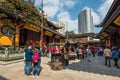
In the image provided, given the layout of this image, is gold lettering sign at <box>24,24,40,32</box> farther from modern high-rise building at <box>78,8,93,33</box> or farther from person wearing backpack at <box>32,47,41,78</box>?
modern high-rise building at <box>78,8,93,33</box>

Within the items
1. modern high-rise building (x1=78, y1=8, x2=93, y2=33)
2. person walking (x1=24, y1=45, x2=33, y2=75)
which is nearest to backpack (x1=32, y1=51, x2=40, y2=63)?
person walking (x1=24, y1=45, x2=33, y2=75)

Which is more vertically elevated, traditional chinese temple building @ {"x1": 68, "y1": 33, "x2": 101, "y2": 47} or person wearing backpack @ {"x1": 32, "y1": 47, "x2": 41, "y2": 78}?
traditional chinese temple building @ {"x1": 68, "y1": 33, "x2": 101, "y2": 47}

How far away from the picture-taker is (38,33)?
24500 mm

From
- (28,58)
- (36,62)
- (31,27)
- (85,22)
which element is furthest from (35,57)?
(85,22)

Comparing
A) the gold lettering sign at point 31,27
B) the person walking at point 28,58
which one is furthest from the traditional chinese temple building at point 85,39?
the person walking at point 28,58

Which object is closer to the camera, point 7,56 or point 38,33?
point 7,56

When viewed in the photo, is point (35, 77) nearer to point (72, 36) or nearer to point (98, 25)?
point (98, 25)

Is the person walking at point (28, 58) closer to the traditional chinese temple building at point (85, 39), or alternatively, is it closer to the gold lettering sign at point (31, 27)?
the gold lettering sign at point (31, 27)

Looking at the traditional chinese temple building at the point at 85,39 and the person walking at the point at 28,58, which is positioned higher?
the traditional chinese temple building at the point at 85,39

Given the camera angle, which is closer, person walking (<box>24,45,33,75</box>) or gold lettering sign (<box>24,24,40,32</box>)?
person walking (<box>24,45,33,75</box>)

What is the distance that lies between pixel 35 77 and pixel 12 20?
36.3 ft

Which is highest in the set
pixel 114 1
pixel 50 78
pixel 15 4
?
pixel 114 1

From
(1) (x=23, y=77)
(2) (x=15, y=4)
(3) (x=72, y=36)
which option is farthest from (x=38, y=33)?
(3) (x=72, y=36)

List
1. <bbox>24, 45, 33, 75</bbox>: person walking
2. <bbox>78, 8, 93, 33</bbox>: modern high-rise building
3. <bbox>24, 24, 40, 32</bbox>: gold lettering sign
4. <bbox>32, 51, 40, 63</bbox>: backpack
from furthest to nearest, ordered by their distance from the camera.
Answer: <bbox>78, 8, 93, 33</bbox>: modern high-rise building
<bbox>24, 24, 40, 32</bbox>: gold lettering sign
<bbox>24, 45, 33, 75</bbox>: person walking
<bbox>32, 51, 40, 63</bbox>: backpack
